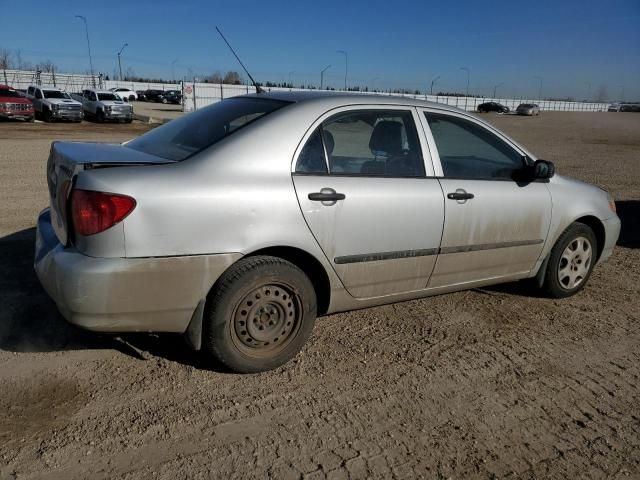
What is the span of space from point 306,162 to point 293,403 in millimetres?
1391

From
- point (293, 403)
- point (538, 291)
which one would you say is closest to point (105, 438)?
point (293, 403)

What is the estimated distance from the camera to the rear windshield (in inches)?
127

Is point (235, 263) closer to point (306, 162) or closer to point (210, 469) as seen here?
point (306, 162)

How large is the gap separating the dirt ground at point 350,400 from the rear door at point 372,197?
1.86 feet

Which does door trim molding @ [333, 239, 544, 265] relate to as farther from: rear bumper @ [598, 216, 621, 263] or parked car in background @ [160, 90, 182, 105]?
parked car in background @ [160, 90, 182, 105]

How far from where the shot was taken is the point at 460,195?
371 cm

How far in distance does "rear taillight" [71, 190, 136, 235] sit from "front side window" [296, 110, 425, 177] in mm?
1053

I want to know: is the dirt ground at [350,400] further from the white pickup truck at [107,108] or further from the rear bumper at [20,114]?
the white pickup truck at [107,108]

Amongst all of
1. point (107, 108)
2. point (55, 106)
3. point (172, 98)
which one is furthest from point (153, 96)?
point (55, 106)

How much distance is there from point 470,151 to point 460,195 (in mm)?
581

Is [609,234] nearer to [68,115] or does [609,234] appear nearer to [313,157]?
[313,157]

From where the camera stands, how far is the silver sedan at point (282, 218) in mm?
2730

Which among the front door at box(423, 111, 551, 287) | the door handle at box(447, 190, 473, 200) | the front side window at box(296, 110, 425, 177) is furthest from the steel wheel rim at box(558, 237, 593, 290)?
the front side window at box(296, 110, 425, 177)

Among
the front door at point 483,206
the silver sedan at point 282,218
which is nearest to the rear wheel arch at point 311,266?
the silver sedan at point 282,218
